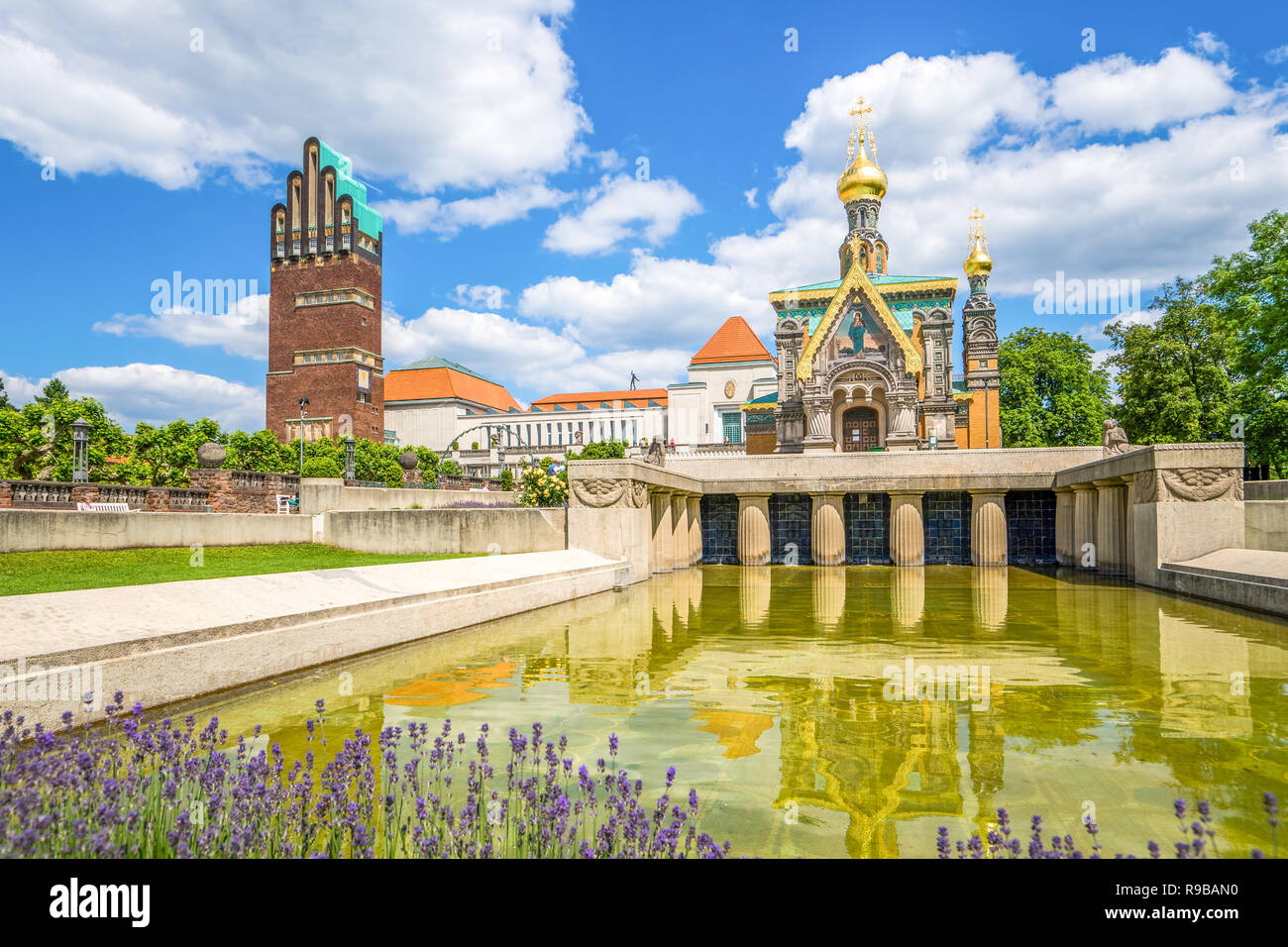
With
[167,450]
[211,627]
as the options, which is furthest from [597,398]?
[211,627]

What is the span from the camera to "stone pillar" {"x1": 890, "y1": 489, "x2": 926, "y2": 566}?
89.2 ft

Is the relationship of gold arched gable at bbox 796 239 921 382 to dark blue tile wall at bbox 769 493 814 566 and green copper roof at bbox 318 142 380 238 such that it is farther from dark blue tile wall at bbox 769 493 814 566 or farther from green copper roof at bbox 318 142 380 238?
green copper roof at bbox 318 142 380 238

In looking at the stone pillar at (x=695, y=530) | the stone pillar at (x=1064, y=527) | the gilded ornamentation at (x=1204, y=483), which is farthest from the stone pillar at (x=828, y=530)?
the gilded ornamentation at (x=1204, y=483)

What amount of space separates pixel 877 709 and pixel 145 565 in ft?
49.6

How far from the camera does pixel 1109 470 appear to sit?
67.0 ft

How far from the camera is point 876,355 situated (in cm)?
5325

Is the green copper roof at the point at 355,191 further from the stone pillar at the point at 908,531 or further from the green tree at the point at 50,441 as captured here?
the stone pillar at the point at 908,531

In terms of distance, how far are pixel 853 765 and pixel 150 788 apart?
15.2 feet

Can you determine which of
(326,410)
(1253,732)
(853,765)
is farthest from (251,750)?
(326,410)

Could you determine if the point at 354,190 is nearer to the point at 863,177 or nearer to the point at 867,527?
the point at 863,177

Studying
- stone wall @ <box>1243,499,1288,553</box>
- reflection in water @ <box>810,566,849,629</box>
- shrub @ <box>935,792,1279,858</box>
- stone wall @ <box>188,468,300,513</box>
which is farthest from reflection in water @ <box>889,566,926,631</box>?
stone wall @ <box>188,468,300,513</box>

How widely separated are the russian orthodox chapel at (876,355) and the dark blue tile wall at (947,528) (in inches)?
706

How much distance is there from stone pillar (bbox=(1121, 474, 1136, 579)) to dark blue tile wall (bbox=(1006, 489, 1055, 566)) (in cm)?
735

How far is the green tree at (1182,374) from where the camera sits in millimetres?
37719
